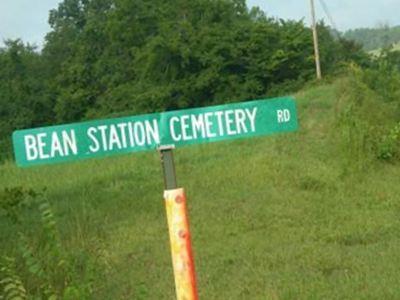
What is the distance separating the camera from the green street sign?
270 centimetres

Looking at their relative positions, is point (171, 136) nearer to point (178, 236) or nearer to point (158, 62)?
point (178, 236)

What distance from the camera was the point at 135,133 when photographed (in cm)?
274

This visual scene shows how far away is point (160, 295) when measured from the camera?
5.02m

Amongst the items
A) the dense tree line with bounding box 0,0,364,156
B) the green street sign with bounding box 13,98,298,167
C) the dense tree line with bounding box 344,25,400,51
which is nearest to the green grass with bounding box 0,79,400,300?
the green street sign with bounding box 13,98,298,167

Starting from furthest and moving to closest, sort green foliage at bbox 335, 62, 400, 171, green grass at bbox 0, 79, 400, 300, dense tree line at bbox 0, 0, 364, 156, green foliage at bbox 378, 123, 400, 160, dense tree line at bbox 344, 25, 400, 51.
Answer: dense tree line at bbox 344, 25, 400, 51 < dense tree line at bbox 0, 0, 364, 156 < green foliage at bbox 378, 123, 400, 160 < green foliage at bbox 335, 62, 400, 171 < green grass at bbox 0, 79, 400, 300

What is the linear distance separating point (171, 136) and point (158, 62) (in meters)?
30.3

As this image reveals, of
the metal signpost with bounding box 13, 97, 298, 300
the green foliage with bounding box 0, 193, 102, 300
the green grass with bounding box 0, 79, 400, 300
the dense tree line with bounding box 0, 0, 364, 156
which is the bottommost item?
the green grass with bounding box 0, 79, 400, 300

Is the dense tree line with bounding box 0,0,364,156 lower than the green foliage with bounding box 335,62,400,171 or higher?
higher

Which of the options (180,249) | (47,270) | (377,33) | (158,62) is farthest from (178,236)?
(377,33)

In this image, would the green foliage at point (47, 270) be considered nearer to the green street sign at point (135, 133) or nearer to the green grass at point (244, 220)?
the green grass at point (244, 220)

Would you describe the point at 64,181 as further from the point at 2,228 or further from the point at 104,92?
the point at 104,92

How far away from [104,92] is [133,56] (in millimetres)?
2309

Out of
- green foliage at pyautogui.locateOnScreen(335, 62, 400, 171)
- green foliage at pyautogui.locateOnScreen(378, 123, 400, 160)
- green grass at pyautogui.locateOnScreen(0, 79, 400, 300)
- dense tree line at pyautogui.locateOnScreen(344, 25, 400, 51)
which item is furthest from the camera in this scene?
dense tree line at pyautogui.locateOnScreen(344, 25, 400, 51)

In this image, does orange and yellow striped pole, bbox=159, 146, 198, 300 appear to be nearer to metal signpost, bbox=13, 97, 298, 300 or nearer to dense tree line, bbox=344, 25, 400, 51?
metal signpost, bbox=13, 97, 298, 300
